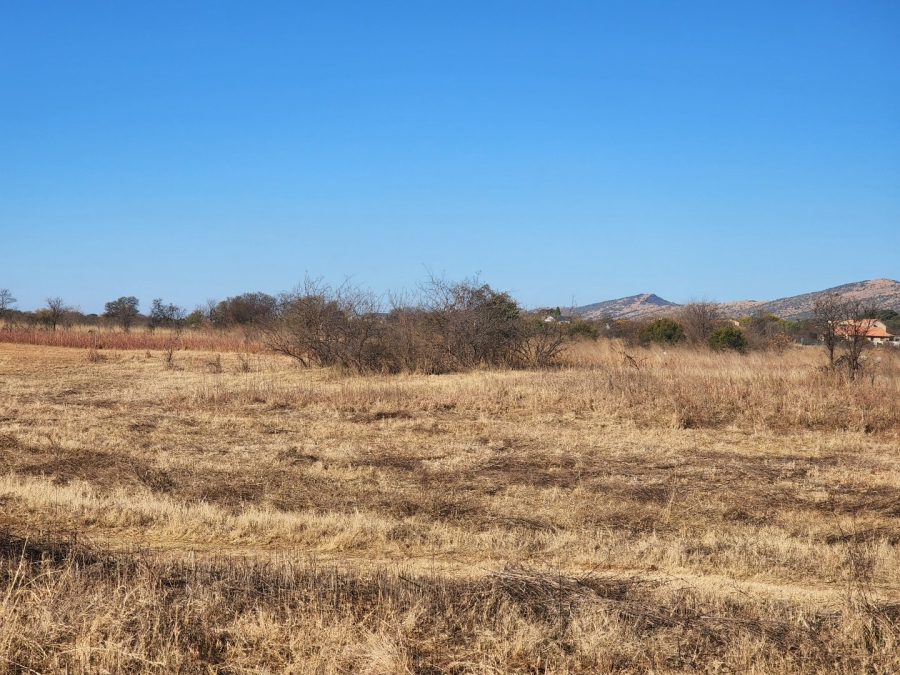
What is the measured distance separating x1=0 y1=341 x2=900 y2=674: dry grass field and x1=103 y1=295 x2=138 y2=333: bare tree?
137 feet

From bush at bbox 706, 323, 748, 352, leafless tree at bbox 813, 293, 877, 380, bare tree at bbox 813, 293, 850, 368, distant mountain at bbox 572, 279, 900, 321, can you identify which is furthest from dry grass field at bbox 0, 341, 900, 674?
distant mountain at bbox 572, 279, 900, 321

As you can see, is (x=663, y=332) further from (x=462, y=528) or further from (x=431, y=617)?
(x=431, y=617)

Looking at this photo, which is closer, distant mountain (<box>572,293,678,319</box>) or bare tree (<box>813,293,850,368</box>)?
bare tree (<box>813,293,850,368</box>)

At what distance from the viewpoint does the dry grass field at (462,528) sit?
14.5 ft

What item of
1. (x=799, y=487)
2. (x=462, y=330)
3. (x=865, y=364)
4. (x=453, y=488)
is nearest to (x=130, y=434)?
(x=453, y=488)

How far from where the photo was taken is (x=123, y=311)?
62062 mm

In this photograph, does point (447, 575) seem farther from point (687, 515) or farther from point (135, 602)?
point (687, 515)

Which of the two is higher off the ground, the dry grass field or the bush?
the bush

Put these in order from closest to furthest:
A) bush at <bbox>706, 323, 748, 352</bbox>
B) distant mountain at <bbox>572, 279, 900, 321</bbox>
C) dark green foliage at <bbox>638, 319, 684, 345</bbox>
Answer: bush at <bbox>706, 323, 748, 352</bbox>
dark green foliage at <bbox>638, 319, 684, 345</bbox>
distant mountain at <bbox>572, 279, 900, 321</bbox>

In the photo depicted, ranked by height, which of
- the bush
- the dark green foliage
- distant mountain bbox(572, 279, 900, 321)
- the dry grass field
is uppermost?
distant mountain bbox(572, 279, 900, 321)

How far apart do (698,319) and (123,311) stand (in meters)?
44.6

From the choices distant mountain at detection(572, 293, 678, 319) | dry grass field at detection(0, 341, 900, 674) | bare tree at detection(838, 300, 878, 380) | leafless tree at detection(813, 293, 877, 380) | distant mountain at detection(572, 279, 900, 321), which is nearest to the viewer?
dry grass field at detection(0, 341, 900, 674)

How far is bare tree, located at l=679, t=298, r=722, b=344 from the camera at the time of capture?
4156 centimetres

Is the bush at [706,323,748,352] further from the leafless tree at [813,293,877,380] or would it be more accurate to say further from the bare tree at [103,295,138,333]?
the bare tree at [103,295,138,333]
